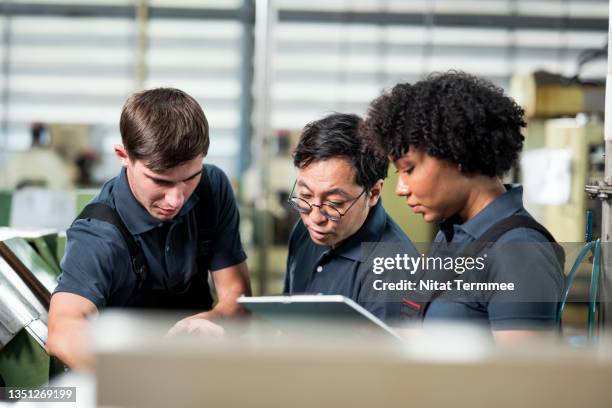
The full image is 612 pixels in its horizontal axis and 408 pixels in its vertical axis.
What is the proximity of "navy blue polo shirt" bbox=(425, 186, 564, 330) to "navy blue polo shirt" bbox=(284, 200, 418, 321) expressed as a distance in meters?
0.32

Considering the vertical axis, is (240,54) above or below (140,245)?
above

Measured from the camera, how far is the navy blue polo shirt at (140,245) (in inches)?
60.9

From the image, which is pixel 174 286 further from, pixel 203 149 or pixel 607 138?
pixel 607 138

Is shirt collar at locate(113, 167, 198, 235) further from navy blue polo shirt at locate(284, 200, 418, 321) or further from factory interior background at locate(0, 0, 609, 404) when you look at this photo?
factory interior background at locate(0, 0, 609, 404)

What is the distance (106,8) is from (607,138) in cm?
547

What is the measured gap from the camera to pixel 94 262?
5.08 feet

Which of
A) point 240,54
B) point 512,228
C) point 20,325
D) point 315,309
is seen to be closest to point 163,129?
point 20,325

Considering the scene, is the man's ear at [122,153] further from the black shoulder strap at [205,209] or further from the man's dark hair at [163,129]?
the black shoulder strap at [205,209]

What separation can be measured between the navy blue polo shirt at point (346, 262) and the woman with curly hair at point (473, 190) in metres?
0.30

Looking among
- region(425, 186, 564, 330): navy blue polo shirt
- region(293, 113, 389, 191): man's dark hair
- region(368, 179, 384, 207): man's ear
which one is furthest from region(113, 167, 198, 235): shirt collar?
region(425, 186, 564, 330): navy blue polo shirt

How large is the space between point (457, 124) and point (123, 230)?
2.64ft

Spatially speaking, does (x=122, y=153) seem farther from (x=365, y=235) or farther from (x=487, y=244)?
(x=487, y=244)

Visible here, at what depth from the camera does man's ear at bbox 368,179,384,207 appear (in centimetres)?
171

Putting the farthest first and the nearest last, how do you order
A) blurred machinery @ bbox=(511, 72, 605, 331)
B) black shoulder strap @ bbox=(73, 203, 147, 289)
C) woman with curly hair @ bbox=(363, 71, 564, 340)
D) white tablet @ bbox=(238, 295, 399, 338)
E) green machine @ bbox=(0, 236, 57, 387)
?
1. blurred machinery @ bbox=(511, 72, 605, 331)
2. black shoulder strap @ bbox=(73, 203, 147, 289)
3. green machine @ bbox=(0, 236, 57, 387)
4. woman with curly hair @ bbox=(363, 71, 564, 340)
5. white tablet @ bbox=(238, 295, 399, 338)
